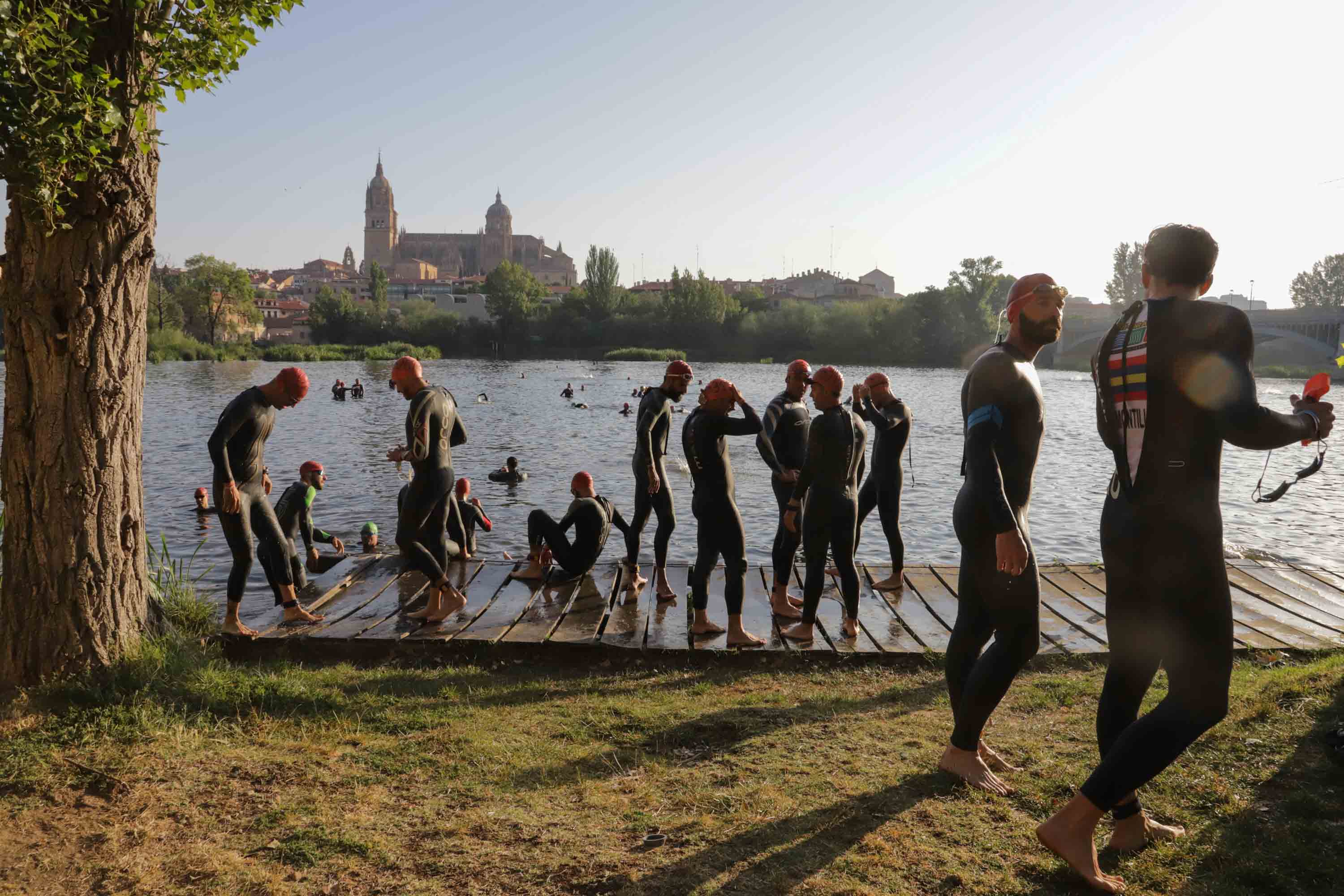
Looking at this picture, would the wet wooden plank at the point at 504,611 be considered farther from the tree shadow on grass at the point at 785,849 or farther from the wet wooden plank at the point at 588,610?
the tree shadow on grass at the point at 785,849

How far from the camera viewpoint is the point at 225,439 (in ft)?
21.0

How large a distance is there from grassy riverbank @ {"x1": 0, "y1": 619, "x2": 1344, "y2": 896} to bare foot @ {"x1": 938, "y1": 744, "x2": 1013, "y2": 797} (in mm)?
82

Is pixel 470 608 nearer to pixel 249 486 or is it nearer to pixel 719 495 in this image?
pixel 249 486

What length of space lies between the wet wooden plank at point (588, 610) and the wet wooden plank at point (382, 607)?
1.28 m

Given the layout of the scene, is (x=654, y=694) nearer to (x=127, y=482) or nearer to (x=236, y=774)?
(x=236, y=774)

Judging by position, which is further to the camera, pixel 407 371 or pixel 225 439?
pixel 407 371

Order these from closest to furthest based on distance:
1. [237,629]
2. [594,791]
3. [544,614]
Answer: [594,791]
[237,629]
[544,614]

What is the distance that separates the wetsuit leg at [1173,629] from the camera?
308 centimetres

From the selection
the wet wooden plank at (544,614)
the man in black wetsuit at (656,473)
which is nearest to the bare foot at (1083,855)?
the wet wooden plank at (544,614)

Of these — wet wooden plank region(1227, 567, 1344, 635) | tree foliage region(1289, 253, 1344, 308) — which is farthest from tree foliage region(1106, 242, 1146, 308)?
wet wooden plank region(1227, 567, 1344, 635)

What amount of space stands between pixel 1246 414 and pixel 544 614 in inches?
211

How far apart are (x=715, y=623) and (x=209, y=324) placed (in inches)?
3774

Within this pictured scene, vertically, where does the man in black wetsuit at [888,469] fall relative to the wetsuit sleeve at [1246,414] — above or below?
below

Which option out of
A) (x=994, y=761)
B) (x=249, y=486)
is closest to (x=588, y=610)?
(x=249, y=486)
